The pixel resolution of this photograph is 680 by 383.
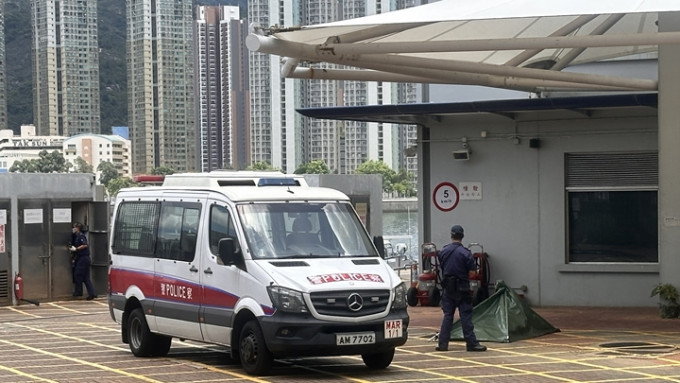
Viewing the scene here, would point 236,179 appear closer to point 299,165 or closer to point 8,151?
point 299,165

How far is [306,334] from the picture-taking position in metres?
11.7

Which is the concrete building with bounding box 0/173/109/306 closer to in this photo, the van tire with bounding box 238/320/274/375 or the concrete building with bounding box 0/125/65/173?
the van tire with bounding box 238/320/274/375

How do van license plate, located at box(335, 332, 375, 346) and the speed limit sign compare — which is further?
the speed limit sign

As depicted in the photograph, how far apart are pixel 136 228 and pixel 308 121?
521 ft

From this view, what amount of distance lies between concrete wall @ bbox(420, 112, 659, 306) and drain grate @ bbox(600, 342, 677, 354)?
5233mm

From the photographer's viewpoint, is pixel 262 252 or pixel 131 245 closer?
pixel 262 252

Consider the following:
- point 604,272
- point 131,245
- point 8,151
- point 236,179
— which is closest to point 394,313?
point 236,179

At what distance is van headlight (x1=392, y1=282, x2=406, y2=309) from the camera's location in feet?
40.3

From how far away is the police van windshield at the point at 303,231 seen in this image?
12562 mm

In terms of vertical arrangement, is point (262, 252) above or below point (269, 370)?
above

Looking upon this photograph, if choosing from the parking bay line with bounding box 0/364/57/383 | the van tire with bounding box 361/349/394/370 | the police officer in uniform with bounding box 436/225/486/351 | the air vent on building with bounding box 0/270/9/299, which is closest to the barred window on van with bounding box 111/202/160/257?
the parking bay line with bounding box 0/364/57/383

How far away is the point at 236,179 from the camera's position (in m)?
13.5

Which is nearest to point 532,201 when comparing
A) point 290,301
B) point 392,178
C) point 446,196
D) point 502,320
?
point 446,196

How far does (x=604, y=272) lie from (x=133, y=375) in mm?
10162
